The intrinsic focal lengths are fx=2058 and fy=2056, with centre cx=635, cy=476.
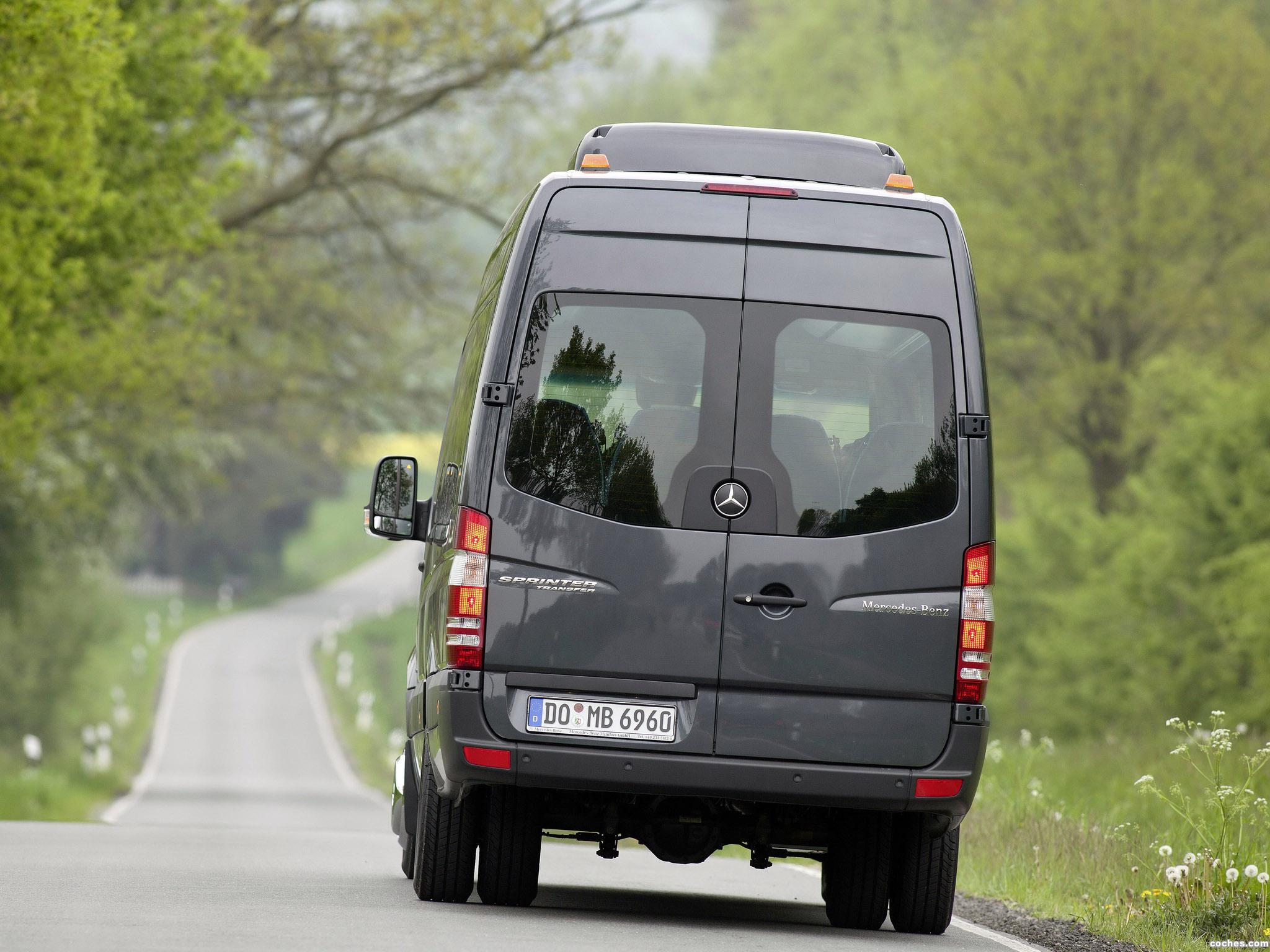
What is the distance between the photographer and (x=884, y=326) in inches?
297

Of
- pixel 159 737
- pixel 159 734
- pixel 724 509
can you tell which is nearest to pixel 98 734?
pixel 159 737

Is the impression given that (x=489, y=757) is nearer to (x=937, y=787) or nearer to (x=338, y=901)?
(x=338, y=901)

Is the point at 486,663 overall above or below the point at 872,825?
above

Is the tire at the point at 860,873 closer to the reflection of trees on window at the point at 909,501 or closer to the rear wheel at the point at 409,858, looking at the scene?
the reflection of trees on window at the point at 909,501

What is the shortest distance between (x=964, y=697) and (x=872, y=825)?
0.94 metres

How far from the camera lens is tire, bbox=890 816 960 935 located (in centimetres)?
Result: 805

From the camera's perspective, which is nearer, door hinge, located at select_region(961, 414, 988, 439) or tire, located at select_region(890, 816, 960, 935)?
door hinge, located at select_region(961, 414, 988, 439)

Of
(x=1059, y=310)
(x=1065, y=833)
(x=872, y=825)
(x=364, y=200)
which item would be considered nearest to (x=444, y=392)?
(x=364, y=200)

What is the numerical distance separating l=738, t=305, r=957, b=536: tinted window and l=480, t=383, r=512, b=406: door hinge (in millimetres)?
844

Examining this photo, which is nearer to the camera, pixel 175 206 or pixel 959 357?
pixel 959 357

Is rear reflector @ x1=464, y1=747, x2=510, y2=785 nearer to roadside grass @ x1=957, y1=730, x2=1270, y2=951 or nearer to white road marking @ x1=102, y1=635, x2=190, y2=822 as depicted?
roadside grass @ x1=957, y1=730, x2=1270, y2=951

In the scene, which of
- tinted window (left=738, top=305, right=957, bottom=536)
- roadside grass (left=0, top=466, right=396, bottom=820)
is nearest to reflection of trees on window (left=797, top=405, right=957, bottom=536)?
tinted window (left=738, top=305, right=957, bottom=536)

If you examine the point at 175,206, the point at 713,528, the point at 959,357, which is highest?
the point at 175,206

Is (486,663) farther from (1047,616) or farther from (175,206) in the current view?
(1047,616)
